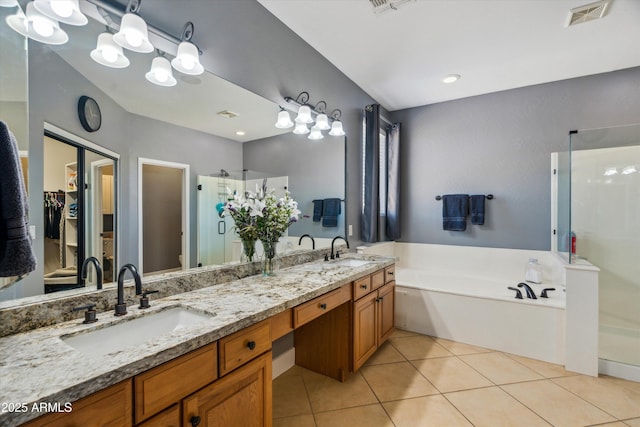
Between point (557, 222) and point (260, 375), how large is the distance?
3.49 m

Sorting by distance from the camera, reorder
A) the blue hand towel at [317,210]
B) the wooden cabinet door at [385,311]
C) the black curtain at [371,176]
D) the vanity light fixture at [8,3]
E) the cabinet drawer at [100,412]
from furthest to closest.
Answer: the black curtain at [371,176], the blue hand towel at [317,210], the wooden cabinet door at [385,311], the vanity light fixture at [8,3], the cabinet drawer at [100,412]

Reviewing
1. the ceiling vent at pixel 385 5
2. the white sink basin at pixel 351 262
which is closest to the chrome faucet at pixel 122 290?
the white sink basin at pixel 351 262

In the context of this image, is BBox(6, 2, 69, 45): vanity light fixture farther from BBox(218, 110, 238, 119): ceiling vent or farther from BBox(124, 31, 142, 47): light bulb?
BBox(218, 110, 238, 119): ceiling vent

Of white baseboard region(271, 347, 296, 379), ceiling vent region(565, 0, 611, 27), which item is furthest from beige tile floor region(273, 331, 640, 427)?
ceiling vent region(565, 0, 611, 27)

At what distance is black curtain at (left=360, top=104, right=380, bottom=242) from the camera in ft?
10.5

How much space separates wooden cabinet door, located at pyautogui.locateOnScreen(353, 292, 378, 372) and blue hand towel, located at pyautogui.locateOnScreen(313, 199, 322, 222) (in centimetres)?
84

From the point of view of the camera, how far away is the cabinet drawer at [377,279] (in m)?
2.28

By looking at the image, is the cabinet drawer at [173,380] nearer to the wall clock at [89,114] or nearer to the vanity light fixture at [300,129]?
the wall clock at [89,114]

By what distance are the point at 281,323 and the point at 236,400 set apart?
1.21 ft

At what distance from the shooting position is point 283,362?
2.27 m

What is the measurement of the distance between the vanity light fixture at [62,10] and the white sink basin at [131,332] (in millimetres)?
1191

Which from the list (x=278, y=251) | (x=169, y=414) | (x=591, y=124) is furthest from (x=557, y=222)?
(x=169, y=414)

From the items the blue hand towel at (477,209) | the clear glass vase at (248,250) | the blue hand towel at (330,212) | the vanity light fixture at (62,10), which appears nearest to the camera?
the vanity light fixture at (62,10)

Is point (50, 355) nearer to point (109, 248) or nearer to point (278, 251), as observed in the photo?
point (109, 248)
